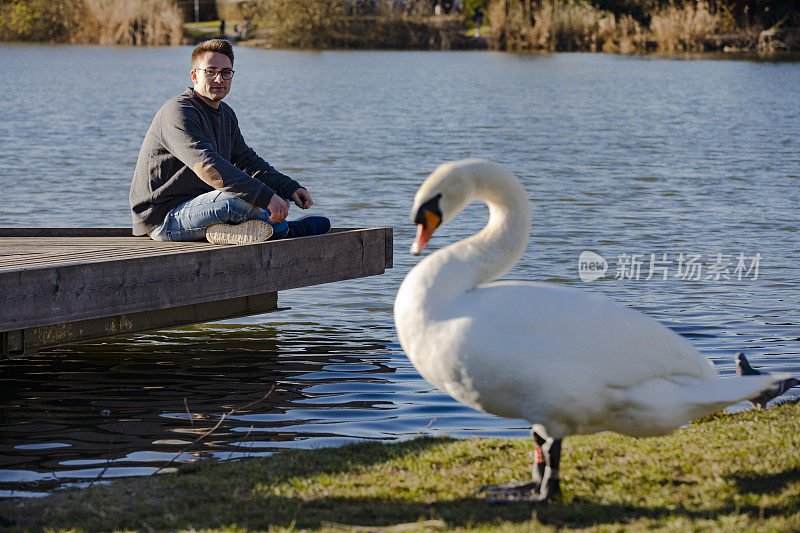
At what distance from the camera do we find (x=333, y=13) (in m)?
73.1

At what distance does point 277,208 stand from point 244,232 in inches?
18.1

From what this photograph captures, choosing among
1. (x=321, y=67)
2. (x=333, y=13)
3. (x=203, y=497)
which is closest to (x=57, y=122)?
(x=203, y=497)

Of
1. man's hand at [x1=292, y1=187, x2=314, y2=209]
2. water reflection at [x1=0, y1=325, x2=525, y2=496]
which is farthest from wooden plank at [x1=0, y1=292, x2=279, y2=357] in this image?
man's hand at [x1=292, y1=187, x2=314, y2=209]

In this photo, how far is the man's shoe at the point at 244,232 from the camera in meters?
7.83

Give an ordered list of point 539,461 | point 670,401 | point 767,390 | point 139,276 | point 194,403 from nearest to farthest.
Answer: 1. point 670,401
2. point 539,461
3. point 767,390
4. point 139,276
5. point 194,403

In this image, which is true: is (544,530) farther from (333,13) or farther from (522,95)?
(333,13)

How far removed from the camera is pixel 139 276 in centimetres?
700

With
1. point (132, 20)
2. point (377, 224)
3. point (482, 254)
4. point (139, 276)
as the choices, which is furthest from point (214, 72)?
point (132, 20)

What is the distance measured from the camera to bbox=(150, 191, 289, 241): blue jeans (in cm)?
776

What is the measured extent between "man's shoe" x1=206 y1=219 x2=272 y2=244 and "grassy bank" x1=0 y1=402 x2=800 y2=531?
2588mm

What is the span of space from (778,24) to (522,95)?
36165 mm

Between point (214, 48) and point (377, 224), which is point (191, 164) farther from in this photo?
point (377, 224)

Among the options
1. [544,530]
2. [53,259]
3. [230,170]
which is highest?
[230,170]

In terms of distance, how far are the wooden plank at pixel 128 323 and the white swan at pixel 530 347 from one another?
3182 mm
